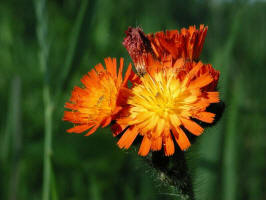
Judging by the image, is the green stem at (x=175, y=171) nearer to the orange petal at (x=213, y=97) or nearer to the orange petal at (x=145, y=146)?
the orange petal at (x=145, y=146)

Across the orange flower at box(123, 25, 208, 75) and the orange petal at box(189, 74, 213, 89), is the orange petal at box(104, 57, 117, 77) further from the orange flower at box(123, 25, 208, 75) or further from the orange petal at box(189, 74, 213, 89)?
the orange petal at box(189, 74, 213, 89)

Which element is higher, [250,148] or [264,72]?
[264,72]

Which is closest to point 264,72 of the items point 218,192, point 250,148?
point 250,148

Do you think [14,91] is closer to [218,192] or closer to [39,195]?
[39,195]

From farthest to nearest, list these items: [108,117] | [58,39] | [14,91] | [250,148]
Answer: [58,39] → [250,148] → [14,91] → [108,117]

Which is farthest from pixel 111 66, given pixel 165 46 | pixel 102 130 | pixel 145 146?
pixel 102 130

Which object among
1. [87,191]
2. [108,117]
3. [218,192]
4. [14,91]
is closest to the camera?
[108,117]

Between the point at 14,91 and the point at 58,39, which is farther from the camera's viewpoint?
the point at 58,39

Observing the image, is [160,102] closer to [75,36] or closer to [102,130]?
[75,36]
